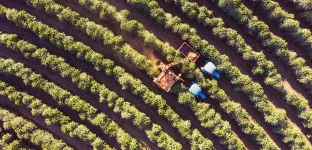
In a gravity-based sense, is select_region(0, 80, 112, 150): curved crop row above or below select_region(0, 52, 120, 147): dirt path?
below

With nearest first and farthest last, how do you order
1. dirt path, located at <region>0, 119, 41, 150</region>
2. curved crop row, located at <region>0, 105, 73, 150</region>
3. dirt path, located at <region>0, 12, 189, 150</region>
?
curved crop row, located at <region>0, 105, 73, 150</region> → dirt path, located at <region>0, 12, 189, 150</region> → dirt path, located at <region>0, 119, 41, 150</region>

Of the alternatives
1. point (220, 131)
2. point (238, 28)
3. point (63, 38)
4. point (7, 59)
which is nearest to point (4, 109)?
point (7, 59)

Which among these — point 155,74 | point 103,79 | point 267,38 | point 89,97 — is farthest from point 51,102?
point 267,38

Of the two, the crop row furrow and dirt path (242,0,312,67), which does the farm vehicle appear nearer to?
dirt path (242,0,312,67)

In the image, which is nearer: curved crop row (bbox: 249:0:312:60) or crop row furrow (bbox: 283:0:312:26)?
crop row furrow (bbox: 283:0:312:26)

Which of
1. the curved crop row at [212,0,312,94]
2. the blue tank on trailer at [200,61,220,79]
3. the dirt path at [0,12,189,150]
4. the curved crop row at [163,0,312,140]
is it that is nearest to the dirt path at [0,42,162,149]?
the dirt path at [0,12,189,150]

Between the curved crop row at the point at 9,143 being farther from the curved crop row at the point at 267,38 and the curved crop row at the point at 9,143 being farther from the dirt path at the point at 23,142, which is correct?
the curved crop row at the point at 267,38
